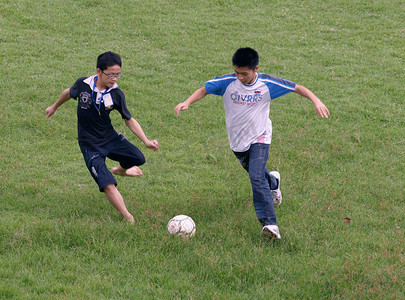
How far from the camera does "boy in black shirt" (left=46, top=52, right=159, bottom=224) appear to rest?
7.34 m

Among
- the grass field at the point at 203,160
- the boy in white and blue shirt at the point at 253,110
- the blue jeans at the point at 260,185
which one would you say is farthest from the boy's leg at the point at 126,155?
the blue jeans at the point at 260,185

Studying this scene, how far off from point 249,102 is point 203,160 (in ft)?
10.4

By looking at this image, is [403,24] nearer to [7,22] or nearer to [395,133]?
→ [395,133]

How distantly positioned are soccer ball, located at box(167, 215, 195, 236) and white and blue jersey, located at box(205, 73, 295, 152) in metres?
1.39

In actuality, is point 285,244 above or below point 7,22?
below

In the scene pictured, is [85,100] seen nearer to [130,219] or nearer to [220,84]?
[130,219]

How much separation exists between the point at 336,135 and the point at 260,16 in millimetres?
8368

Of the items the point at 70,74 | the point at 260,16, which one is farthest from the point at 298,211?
the point at 260,16

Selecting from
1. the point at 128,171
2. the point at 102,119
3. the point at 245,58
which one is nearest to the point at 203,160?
the point at 128,171

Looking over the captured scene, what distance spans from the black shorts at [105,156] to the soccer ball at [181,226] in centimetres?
104

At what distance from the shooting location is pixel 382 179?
944 cm

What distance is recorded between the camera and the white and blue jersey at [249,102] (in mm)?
7516

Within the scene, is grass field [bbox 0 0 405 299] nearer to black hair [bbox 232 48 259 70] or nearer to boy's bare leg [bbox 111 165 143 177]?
boy's bare leg [bbox 111 165 143 177]

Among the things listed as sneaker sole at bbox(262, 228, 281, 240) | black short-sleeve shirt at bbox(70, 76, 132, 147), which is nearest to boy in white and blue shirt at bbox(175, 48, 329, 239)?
sneaker sole at bbox(262, 228, 281, 240)
